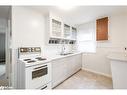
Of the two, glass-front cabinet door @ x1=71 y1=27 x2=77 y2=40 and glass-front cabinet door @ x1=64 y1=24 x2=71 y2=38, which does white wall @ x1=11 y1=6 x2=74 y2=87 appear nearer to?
glass-front cabinet door @ x1=64 y1=24 x2=71 y2=38

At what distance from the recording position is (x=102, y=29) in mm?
3410

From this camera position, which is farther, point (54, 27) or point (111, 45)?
point (111, 45)

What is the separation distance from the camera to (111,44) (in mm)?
3291

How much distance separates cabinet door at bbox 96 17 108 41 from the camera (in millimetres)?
3316

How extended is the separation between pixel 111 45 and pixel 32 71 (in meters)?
2.88

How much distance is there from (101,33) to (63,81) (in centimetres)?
226

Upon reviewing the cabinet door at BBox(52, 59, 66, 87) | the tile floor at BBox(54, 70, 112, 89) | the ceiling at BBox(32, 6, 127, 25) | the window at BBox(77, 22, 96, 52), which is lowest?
the tile floor at BBox(54, 70, 112, 89)

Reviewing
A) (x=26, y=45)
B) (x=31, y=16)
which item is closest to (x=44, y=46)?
(x=26, y=45)

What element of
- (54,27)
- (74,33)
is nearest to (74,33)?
(74,33)

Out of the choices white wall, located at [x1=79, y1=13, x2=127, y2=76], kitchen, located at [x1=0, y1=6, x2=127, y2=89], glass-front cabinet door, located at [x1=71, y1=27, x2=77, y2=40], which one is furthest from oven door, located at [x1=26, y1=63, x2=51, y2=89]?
glass-front cabinet door, located at [x1=71, y1=27, x2=77, y2=40]

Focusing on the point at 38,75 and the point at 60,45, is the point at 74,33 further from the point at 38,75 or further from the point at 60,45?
the point at 38,75

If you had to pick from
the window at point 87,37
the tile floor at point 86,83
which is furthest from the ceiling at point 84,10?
the tile floor at point 86,83

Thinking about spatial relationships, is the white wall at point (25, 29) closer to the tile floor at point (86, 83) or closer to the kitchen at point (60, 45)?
the kitchen at point (60, 45)
